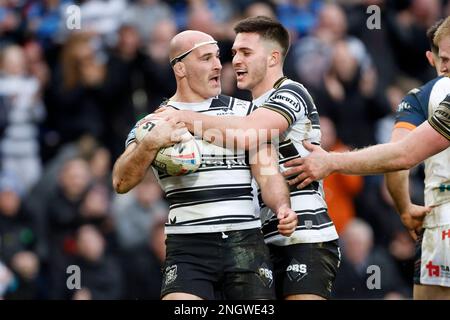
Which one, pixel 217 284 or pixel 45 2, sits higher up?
pixel 45 2

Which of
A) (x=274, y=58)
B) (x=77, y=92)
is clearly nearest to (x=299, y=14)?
(x=77, y=92)

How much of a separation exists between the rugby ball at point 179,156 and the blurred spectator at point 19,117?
5.78 metres

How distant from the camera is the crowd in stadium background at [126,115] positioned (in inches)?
490

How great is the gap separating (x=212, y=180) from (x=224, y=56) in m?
5.59

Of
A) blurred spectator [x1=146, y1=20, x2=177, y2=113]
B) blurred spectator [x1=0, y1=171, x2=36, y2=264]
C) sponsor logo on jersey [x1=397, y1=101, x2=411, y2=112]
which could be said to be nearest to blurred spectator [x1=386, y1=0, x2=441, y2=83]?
blurred spectator [x1=146, y1=20, x2=177, y2=113]

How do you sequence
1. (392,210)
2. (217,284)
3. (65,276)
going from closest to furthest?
(217,284), (65,276), (392,210)

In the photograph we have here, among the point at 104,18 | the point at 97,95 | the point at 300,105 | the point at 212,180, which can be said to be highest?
the point at 104,18

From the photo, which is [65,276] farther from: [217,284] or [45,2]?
[217,284]

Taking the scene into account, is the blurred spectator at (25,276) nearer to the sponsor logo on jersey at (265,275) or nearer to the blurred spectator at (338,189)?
the blurred spectator at (338,189)

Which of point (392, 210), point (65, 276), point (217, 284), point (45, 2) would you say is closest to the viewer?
point (217, 284)

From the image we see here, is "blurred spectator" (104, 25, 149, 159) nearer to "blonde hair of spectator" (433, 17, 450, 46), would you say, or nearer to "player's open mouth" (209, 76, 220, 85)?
"player's open mouth" (209, 76, 220, 85)

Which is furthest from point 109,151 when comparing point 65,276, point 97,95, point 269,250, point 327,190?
point 269,250

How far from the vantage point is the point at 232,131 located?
7.72 metres

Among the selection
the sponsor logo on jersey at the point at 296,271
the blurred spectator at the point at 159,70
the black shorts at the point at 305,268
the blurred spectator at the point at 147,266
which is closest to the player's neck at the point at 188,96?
the black shorts at the point at 305,268
